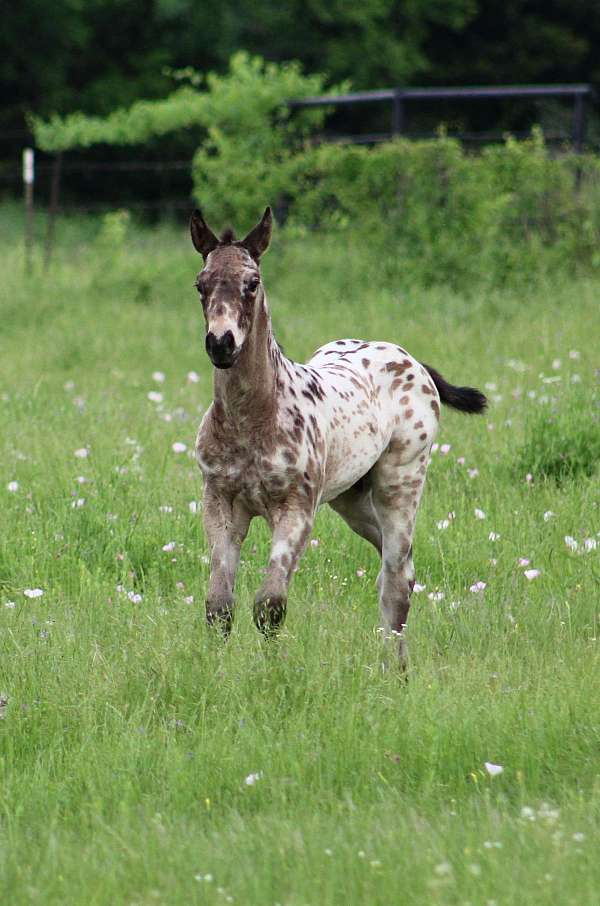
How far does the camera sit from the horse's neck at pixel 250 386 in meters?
5.06

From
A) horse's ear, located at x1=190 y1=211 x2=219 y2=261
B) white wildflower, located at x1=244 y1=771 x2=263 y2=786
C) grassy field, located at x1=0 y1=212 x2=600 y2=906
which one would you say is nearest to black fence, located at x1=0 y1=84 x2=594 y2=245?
grassy field, located at x1=0 y1=212 x2=600 y2=906

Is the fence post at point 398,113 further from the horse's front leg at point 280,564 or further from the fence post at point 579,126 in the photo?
the horse's front leg at point 280,564

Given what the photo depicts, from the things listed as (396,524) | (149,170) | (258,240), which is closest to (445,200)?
(396,524)

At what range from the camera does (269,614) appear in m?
4.94

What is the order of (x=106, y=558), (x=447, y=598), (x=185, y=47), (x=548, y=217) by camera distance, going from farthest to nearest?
(x=185, y=47) < (x=548, y=217) < (x=106, y=558) < (x=447, y=598)

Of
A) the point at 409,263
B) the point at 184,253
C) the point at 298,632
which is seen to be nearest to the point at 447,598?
the point at 298,632

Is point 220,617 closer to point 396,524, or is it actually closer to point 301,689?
point 301,689

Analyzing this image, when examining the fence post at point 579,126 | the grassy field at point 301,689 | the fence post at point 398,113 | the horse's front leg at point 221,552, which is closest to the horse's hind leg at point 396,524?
the grassy field at point 301,689

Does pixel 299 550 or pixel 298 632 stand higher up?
pixel 299 550

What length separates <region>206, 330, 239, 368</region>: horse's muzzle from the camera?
15.2 ft

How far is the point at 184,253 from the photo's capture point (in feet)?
56.9

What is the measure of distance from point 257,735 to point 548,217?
1076cm

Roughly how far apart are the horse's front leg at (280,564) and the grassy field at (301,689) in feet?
0.41

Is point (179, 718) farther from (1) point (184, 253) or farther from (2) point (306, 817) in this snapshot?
(1) point (184, 253)
